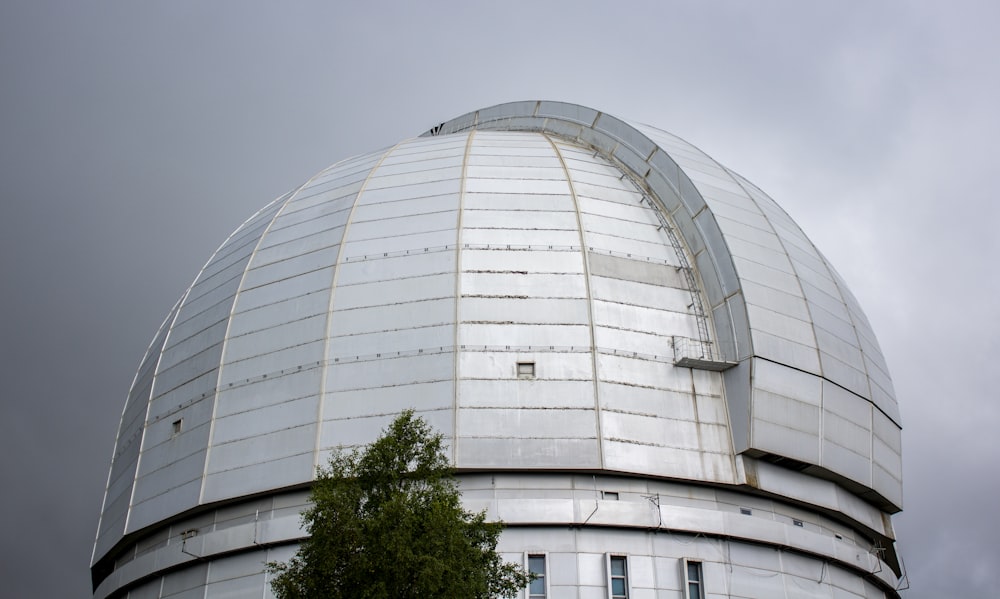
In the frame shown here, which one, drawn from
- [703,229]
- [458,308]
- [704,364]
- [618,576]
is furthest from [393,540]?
[703,229]

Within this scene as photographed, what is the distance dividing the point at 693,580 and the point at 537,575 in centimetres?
406

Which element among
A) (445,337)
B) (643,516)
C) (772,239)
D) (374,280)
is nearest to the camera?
(643,516)

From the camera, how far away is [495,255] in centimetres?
2845

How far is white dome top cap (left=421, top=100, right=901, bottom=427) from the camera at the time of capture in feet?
93.3

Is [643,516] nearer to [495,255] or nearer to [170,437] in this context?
[495,255]

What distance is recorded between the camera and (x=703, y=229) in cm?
3062

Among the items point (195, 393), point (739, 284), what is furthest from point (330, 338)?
point (739, 284)

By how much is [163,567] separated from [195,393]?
5079mm

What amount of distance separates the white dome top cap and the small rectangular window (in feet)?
24.9

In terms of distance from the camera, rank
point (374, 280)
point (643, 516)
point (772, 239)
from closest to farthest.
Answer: point (643, 516) → point (374, 280) → point (772, 239)

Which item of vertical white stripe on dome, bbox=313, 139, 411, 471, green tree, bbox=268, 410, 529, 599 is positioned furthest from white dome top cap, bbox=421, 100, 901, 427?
green tree, bbox=268, 410, 529, 599

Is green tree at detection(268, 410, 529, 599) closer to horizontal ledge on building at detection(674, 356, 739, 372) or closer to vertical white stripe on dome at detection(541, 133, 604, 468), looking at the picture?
vertical white stripe on dome at detection(541, 133, 604, 468)

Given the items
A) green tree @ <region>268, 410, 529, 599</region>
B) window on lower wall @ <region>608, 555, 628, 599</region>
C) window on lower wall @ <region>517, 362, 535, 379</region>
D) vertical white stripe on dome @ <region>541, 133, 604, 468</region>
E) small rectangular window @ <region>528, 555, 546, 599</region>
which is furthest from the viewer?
window on lower wall @ <region>517, 362, 535, 379</region>

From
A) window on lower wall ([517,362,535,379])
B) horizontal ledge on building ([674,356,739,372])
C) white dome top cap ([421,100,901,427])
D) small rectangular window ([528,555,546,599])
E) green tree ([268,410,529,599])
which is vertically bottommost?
green tree ([268,410,529,599])
